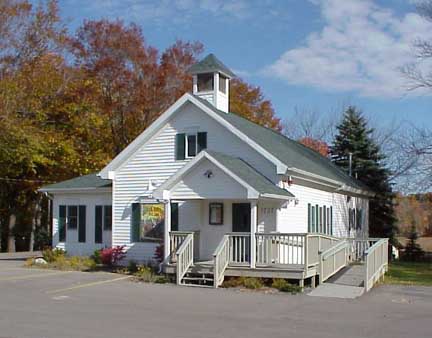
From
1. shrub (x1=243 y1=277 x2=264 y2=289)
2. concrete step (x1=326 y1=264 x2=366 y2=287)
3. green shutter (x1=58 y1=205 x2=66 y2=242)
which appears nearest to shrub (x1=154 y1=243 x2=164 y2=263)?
shrub (x1=243 y1=277 x2=264 y2=289)

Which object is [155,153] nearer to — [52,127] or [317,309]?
[317,309]

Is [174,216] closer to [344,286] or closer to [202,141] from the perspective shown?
[202,141]

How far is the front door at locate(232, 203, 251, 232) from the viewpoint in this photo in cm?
2103

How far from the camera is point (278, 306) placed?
48.1ft

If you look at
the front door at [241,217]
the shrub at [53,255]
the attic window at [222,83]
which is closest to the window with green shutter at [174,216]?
the front door at [241,217]

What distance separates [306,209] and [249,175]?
4.79m

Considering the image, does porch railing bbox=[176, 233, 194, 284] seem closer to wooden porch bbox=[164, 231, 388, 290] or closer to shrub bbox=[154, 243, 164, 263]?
wooden porch bbox=[164, 231, 388, 290]

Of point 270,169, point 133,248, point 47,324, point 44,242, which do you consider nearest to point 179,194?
point 270,169

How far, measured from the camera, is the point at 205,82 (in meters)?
24.7

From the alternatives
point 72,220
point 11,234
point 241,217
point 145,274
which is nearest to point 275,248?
point 241,217

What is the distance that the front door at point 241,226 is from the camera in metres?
19.5

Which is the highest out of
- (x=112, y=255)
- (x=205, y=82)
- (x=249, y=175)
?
(x=205, y=82)

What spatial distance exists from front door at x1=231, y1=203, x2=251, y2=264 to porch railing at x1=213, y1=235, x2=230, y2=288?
1.68 feet

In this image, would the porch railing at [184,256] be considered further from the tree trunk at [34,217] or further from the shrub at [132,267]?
the tree trunk at [34,217]
